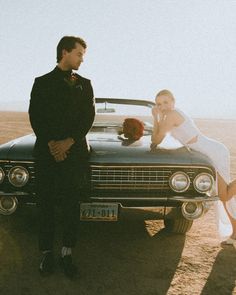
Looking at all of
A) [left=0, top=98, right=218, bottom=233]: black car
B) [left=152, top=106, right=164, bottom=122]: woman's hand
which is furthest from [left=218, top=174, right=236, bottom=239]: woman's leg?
[left=152, top=106, right=164, bottom=122]: woman's hand

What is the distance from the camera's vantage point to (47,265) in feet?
11.5

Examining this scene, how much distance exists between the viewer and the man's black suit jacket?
11.0 feet

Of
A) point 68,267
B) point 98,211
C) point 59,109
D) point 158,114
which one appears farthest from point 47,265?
point 158,114

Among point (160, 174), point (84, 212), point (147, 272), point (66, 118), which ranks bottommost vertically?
point (147, 272)

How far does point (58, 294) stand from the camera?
123 inches

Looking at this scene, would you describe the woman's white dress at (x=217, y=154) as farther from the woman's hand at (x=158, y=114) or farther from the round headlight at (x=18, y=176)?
the round headlight at (x=18, y=176)

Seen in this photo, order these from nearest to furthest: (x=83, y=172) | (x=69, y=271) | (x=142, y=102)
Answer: (x=69, y=271)
(x=83, y=172)
(x=142, y=102)

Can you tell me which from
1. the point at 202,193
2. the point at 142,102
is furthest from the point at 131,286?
the point at 142,102

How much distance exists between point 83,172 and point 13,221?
1406mm

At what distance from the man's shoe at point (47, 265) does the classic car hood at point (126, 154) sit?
2.91 feet

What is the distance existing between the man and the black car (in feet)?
1.00

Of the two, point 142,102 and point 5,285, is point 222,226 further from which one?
point 5,285

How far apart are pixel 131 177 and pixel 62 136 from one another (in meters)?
0.81

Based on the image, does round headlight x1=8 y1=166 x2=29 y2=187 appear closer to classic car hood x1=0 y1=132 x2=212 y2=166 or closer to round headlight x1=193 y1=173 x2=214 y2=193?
classic car hood x1=0 y1=132 x2=212 y2=166
